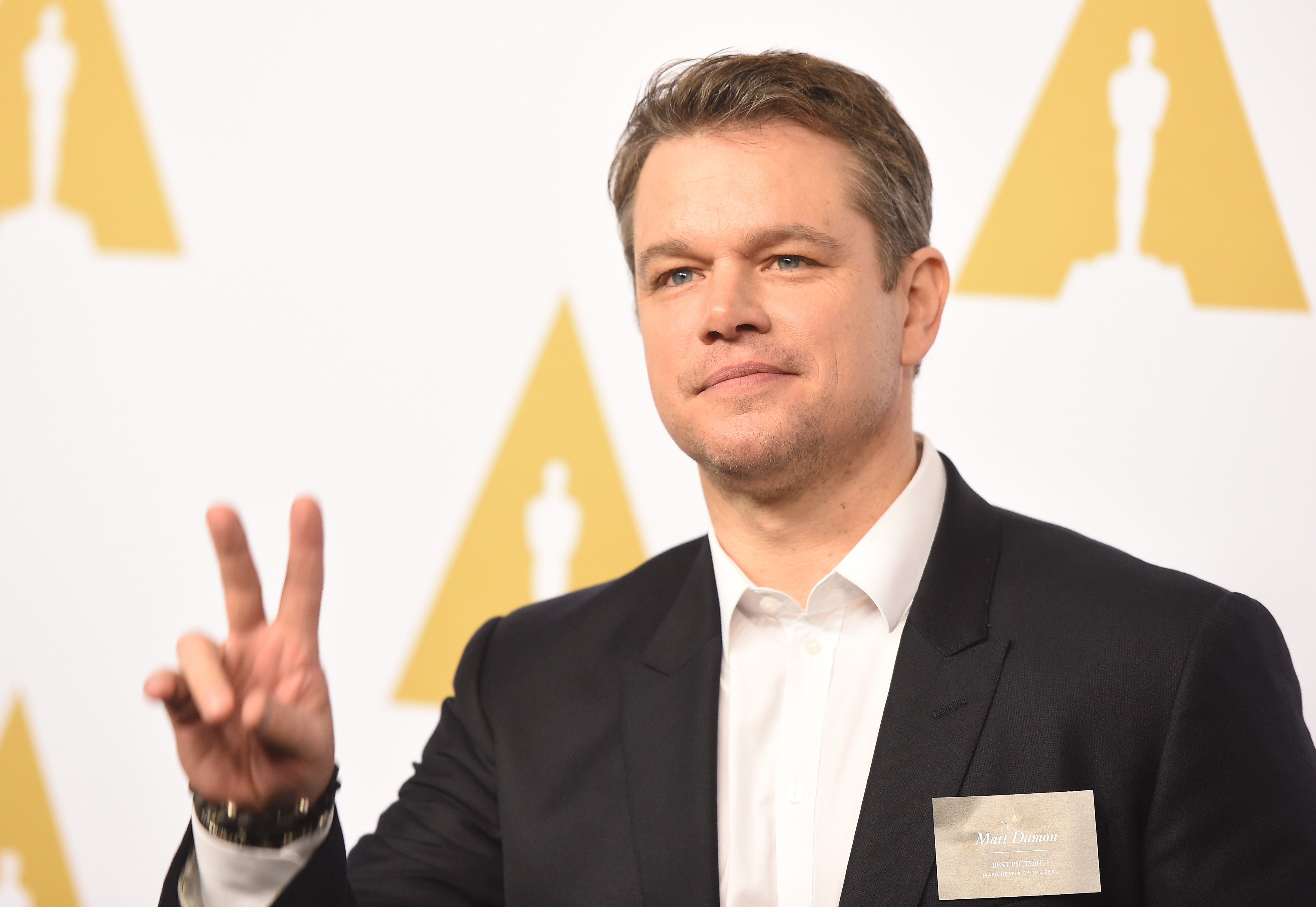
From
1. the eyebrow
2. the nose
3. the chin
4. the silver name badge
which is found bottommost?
the silver name badge

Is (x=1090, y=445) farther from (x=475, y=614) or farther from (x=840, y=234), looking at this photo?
(x=475, y=614)

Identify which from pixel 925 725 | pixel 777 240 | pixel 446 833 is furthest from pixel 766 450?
pixel 446 833

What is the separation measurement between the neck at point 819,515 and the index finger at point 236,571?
2.49 ft

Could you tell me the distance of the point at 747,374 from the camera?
1.80m

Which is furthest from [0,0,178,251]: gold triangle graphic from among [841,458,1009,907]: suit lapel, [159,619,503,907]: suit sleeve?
[841,458,1009,907]: suit lapel

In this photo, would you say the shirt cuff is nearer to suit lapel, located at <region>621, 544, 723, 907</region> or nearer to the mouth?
suit lapel, located at <region>621, 544, 723, 907</region>

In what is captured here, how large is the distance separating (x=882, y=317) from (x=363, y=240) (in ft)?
4.61

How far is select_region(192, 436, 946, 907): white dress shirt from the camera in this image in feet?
5.56

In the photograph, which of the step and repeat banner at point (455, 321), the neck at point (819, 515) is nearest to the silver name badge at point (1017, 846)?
the neck at point (819, 515)

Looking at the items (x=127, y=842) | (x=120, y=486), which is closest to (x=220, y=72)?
(x=120, y=486)

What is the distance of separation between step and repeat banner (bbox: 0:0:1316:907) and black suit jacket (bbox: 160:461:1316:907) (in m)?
0.69

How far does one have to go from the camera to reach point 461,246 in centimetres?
277

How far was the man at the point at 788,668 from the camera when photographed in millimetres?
1514

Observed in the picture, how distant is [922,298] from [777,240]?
0.35 metres
